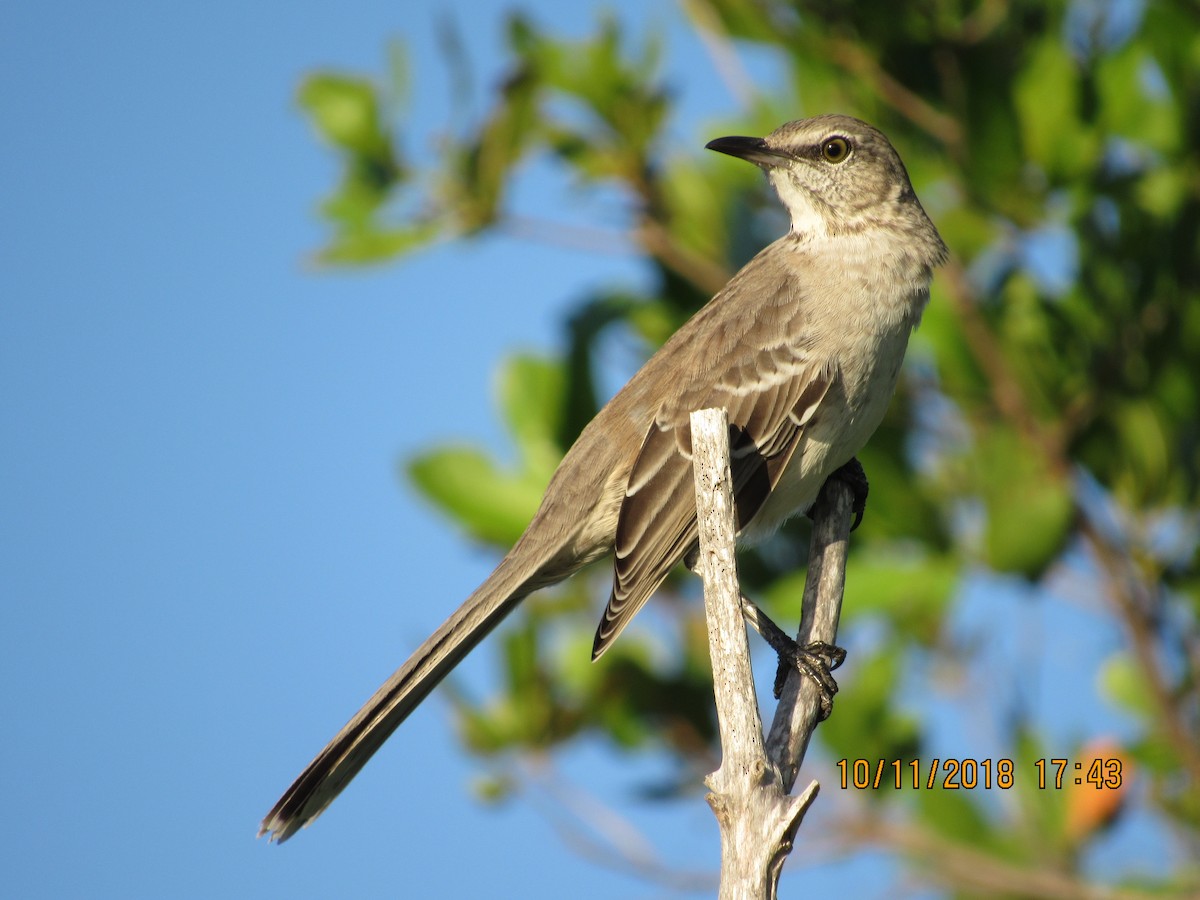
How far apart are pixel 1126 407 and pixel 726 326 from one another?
1.70 m

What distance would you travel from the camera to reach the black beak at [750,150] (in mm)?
5172

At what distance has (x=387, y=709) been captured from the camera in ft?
13.8

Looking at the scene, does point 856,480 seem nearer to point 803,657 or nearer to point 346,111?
point 803,657

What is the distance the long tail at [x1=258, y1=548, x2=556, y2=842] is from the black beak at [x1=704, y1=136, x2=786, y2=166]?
1886 mm

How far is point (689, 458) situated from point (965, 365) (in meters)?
1.51

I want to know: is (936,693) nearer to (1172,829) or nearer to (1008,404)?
(1172,829)

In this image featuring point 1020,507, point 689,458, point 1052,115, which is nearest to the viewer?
point 689,458

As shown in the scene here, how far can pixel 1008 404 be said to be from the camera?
17.2 ft

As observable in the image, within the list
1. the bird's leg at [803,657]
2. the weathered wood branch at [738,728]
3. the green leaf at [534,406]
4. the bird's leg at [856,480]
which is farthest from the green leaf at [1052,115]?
the weathered wood branch at [738,728]

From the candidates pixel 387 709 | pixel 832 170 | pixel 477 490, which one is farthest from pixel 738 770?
pixel 832 170

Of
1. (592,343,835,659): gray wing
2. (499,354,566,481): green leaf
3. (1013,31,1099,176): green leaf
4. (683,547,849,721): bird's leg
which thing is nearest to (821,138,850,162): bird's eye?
(1013,31,1099,176): green leaf

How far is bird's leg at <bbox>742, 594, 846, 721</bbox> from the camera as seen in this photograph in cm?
A: 395
